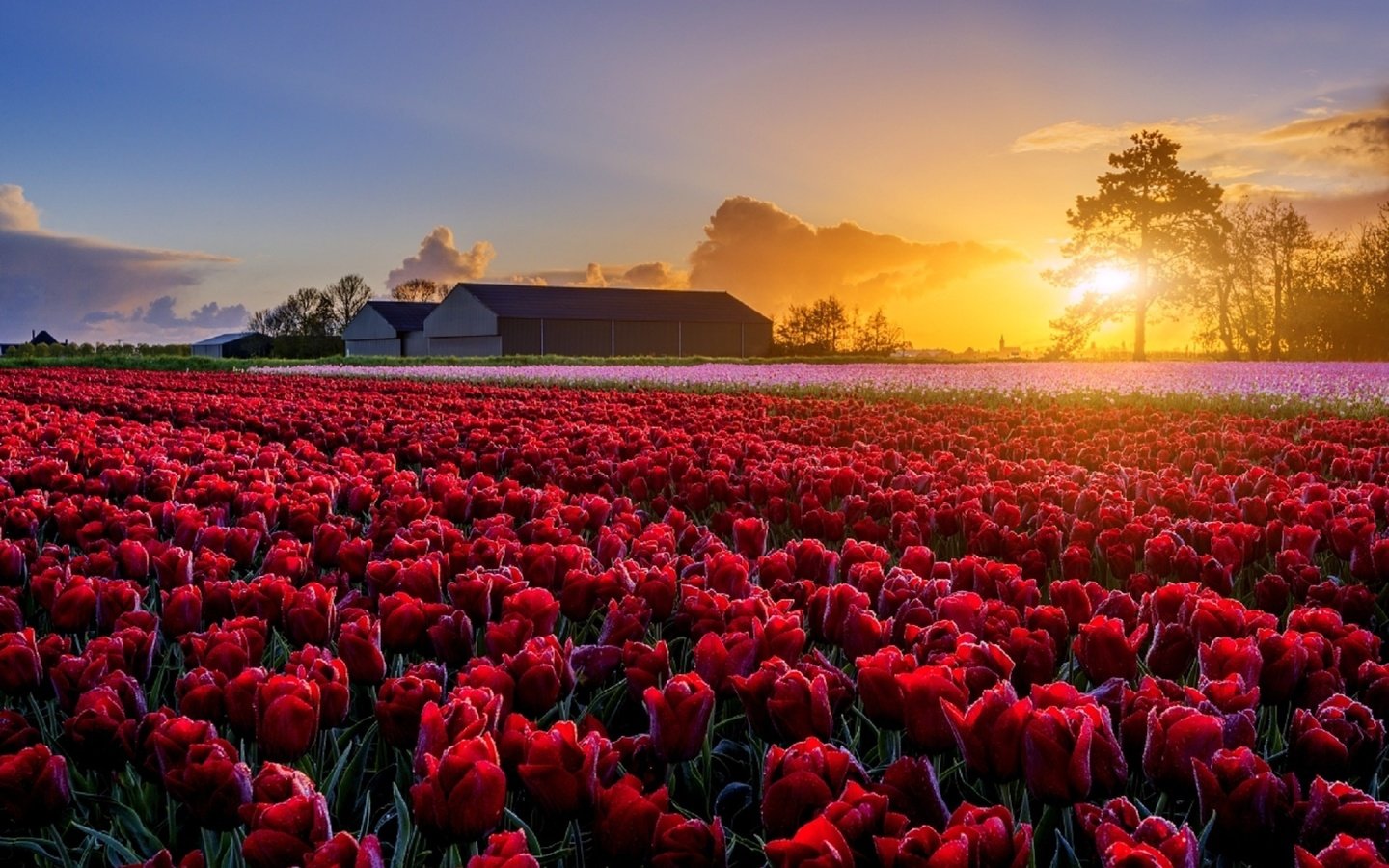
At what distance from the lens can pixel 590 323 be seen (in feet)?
225

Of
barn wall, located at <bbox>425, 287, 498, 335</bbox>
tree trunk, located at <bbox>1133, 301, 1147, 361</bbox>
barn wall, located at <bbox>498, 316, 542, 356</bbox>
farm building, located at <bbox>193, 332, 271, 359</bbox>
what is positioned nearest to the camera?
tree trunk, located at <bbox>1133, 301, 1147, 361</bbox>

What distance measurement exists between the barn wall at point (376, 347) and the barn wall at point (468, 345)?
5332mm

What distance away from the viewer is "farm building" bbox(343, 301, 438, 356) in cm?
7725

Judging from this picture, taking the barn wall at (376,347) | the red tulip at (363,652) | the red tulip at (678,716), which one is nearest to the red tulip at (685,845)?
the red tulip at (678,716)

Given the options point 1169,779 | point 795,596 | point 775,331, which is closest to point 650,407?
point 795,596

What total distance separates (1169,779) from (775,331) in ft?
314

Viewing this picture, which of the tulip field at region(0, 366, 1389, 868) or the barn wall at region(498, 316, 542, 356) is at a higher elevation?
the barn wall at region(498, 316, 542, 356)

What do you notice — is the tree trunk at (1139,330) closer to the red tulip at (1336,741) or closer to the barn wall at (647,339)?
the barn wall at (647,339)

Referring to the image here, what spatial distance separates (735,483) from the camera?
6.35 metres

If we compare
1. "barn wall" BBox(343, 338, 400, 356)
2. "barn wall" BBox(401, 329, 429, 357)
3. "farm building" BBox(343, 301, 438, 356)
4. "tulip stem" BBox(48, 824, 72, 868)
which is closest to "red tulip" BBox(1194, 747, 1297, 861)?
"tulip stem" BBox(48, 824, 72, 868)

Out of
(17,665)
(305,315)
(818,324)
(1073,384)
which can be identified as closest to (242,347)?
(305,315)

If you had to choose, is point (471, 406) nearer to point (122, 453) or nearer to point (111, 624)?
point (122, 453)

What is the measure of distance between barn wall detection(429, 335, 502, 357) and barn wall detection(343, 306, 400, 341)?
5744mm

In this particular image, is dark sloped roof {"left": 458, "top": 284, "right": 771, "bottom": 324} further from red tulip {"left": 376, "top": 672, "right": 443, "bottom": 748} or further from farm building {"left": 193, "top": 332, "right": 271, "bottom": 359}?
→ red tulip {"left": 376, "top": 672, "right": 443, "bottom": 748}
